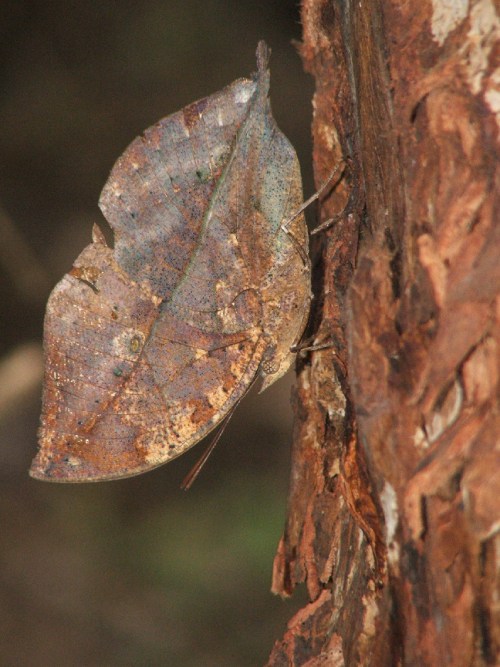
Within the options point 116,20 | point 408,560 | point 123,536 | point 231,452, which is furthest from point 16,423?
point 408,560

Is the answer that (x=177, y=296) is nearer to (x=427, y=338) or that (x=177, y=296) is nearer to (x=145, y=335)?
(x=145, y=335)

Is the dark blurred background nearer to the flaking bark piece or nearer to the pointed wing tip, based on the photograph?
the flaking bark piece

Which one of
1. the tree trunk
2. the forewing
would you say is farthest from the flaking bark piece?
the tree trunk

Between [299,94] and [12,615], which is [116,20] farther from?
[12,615]

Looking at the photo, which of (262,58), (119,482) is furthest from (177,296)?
(119,482)

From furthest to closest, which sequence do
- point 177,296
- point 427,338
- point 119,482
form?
point 119,482 → point 177,296 → point 427,338

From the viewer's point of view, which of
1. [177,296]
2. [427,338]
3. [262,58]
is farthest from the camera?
[177,296]

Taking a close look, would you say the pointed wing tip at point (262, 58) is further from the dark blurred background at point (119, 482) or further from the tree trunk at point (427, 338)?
the dark blurred background at point (119, 482)
